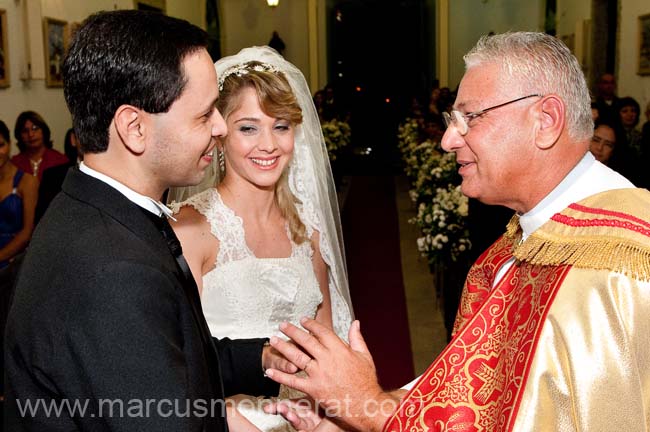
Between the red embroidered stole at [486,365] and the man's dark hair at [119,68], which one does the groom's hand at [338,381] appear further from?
the man's dark hair at [119,68]

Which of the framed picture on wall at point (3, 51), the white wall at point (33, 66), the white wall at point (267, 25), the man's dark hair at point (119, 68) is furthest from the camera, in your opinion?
the white wall at point (267, 25)

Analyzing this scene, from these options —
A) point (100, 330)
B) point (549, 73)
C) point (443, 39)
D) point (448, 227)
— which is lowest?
point (448, 227)

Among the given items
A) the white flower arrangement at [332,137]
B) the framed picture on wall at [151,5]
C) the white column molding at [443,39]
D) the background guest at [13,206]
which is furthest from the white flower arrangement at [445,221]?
the white column molding at [443,39]

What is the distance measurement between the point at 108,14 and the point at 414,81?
61.9 feet

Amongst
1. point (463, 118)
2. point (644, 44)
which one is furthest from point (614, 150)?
point (644, 44)

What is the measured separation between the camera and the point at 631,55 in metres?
10.0

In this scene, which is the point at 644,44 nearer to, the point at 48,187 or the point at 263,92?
the point at 48,187

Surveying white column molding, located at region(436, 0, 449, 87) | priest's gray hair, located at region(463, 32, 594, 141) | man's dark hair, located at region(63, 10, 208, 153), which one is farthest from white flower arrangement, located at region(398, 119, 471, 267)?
white column molding, located at region(436, 0, 449, 87)

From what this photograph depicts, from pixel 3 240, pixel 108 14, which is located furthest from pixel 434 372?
pixel 3 240

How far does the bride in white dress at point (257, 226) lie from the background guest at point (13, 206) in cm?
288

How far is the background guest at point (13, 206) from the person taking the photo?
543cm

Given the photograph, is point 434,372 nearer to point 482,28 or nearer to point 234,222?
point 234,222

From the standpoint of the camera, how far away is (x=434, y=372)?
200cm

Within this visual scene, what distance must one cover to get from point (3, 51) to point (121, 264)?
22.4ft
